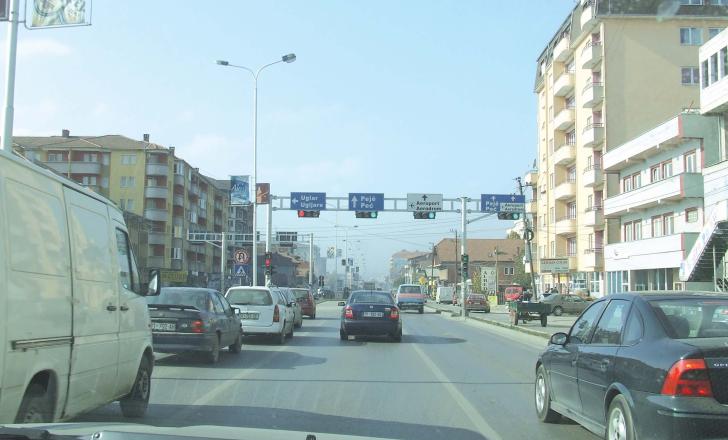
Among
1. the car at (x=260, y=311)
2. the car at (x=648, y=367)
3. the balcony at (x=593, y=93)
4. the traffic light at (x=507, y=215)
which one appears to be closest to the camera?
the car at (x=648, y=367)

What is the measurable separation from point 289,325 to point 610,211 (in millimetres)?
32025

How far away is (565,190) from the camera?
199ft

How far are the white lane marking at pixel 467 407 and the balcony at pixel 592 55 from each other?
4583 cm

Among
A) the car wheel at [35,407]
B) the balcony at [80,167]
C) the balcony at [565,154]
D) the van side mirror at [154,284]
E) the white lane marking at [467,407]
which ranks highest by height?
the balcony at [80,167]

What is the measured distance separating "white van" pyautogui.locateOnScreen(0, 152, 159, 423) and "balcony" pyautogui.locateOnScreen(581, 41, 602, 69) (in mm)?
52171

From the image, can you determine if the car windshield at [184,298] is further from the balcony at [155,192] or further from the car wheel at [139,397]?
the balcony at [155,192]

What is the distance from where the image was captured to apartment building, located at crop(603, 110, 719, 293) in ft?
117

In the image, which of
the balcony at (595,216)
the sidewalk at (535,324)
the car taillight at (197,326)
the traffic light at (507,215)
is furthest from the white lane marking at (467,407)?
the balcony at (595,216)

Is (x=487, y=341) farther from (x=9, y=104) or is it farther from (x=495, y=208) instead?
(x=495, y=208)

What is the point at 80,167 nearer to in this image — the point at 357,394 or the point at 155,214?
the point at 155,214

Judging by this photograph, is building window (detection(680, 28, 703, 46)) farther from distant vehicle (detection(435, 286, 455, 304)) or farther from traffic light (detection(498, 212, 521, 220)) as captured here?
distant vehicle (detection(435, 286, 455, 304))

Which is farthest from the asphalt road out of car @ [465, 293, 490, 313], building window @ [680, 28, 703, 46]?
building window @ [680, 28, 703, 46]

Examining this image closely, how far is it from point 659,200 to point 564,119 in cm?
2371

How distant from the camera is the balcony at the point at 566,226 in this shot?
5975 centimetres
